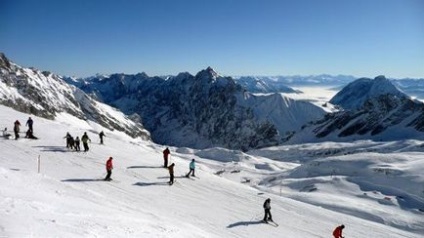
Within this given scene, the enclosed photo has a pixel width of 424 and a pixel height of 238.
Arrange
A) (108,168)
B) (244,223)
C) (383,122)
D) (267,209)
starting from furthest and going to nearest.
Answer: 1. (383,122)
2. (108,168)
3. (267,209)
4. (244,223)

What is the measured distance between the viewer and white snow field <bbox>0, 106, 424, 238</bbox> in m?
20.7

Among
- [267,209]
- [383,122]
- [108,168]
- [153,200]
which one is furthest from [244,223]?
[383,122]

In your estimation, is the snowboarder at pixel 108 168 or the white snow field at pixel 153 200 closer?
the white snow field at pixel 153 200

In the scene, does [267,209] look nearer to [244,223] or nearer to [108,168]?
[244,223]

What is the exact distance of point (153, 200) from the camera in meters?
31.0

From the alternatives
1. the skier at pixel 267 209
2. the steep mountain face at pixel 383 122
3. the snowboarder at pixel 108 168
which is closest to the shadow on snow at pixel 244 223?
the skier at pixel 267 209

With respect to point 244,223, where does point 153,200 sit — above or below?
above

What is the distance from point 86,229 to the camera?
62.2 feet

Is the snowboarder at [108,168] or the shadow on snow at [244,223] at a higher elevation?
the snowboarder at [108,168]

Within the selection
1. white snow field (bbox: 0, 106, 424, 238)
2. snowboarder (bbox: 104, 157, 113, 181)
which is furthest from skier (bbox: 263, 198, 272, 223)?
snowboarder (bbox: 104, 157, 113, 181)

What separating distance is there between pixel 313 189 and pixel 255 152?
12936 centimetres

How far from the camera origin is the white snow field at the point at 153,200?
20734 millimetres

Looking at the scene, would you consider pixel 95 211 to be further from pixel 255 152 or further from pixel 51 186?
pixel 255 152

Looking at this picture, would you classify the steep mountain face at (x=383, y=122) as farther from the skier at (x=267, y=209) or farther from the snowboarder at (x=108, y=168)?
the snowboarder at (x=108, y=168)
